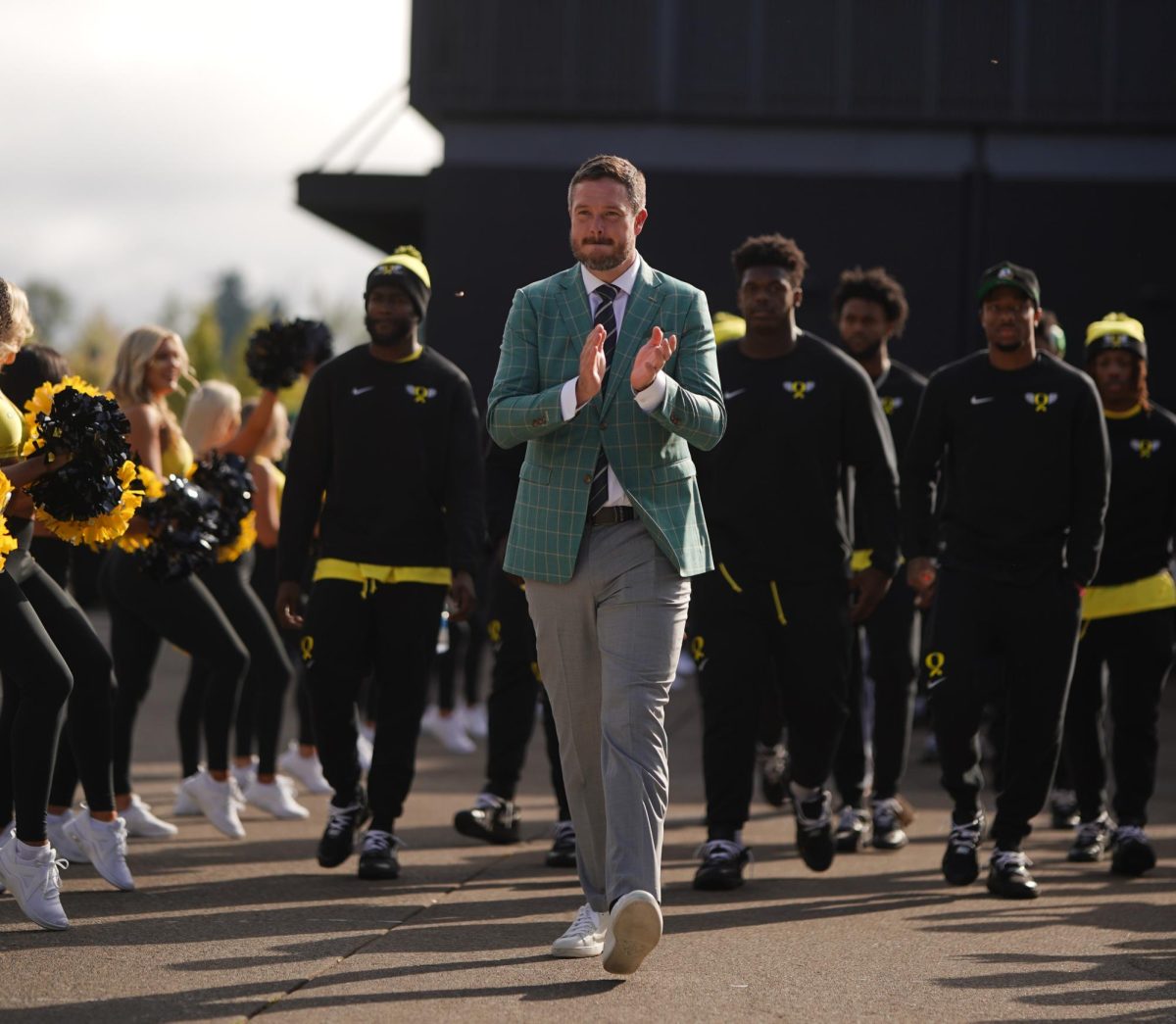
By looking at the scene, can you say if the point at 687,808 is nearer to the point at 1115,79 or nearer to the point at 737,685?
the point at 737,685

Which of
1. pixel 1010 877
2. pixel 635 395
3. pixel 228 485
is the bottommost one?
pixel 1010 877

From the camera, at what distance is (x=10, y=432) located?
6.34 m

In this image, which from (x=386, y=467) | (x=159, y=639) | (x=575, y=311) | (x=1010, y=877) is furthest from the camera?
(x=159, y=639)

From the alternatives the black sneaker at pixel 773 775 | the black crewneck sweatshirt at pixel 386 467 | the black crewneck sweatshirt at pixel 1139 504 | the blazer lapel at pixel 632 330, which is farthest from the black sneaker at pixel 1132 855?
the blazer lapel at pixel 632 330

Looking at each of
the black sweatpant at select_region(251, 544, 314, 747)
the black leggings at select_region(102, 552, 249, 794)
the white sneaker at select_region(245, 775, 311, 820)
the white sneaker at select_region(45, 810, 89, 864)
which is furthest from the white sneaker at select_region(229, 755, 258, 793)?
the white sneaker at select_region(45, 810, 89, 864)

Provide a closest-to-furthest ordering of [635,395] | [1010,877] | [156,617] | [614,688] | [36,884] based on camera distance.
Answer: [635,395] < [614,688] < [36,884] < [1010,877] < [156,617]

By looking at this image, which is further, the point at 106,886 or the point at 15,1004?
the point at 106,886

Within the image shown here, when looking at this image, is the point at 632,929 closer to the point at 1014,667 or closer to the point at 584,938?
the point at 584,938

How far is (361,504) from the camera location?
24.9 ft

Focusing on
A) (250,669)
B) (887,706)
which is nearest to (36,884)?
(250,669)

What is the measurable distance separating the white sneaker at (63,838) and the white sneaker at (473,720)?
19.9 feet

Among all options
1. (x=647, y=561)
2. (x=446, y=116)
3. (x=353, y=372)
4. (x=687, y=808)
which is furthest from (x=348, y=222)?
(x=647, y=561)

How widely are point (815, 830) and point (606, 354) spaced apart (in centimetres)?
272

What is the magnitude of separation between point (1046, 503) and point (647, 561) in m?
2.31
